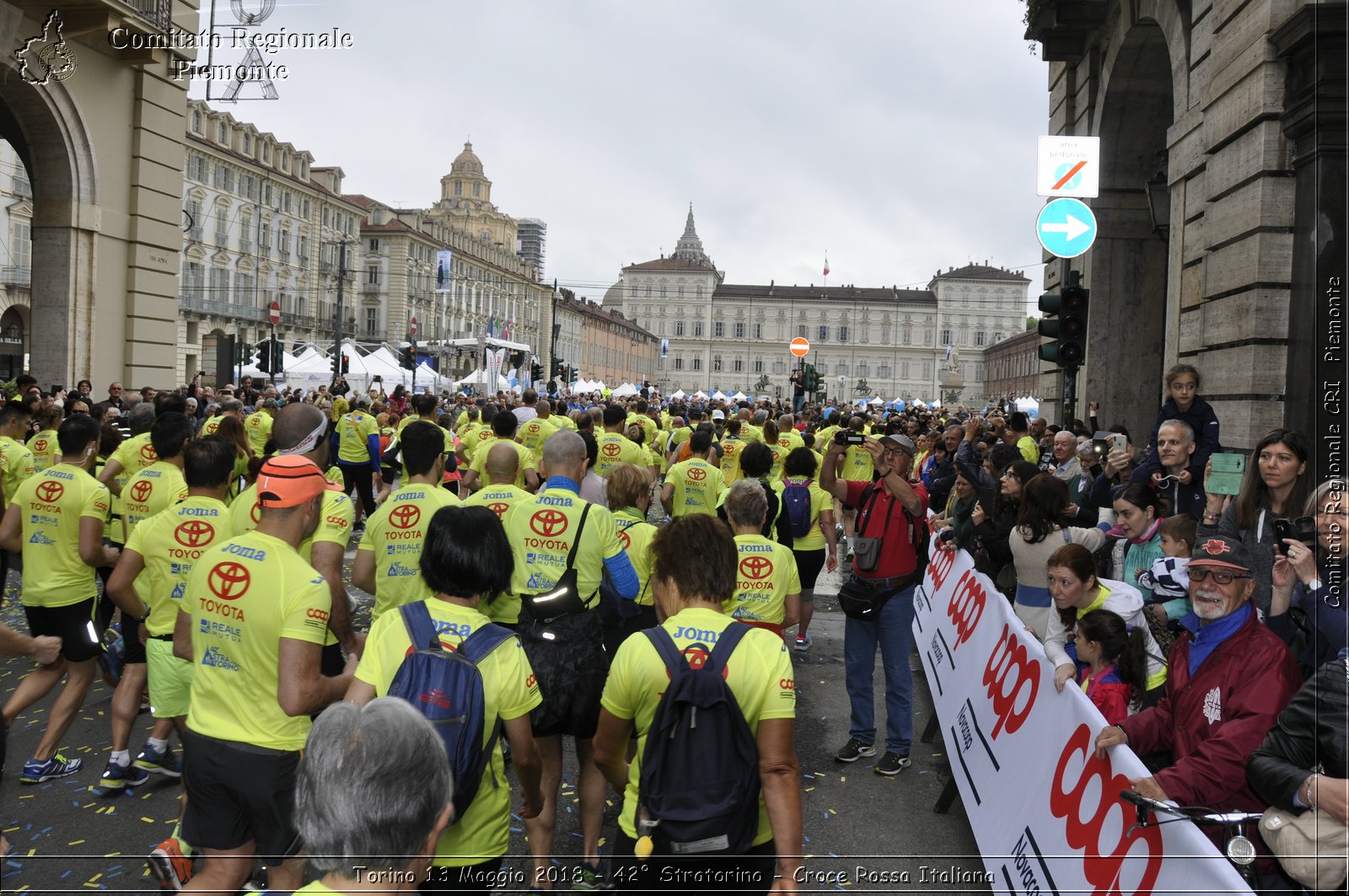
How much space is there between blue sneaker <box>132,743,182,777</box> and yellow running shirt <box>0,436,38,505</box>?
3.31 m

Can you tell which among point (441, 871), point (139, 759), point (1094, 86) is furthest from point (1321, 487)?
point (1094, 86)

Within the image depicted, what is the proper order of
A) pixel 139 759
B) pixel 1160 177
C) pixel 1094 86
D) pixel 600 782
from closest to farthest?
1. pixel 600 782
2. pixel 139 759
3. pixel 1160 177
4. pixel 1094 86

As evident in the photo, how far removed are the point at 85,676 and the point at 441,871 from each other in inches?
153

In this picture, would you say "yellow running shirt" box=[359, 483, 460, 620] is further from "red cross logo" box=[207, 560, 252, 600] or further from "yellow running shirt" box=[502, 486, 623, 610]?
"red cross logo" box=[207, 560, 252, 600]

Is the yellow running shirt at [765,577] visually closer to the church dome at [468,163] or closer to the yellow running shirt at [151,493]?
the yellow running shirt at [151,493]

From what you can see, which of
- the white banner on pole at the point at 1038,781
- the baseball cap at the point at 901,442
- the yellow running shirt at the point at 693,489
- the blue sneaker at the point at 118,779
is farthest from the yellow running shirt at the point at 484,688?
the yellow running shirt at the point at 693,489

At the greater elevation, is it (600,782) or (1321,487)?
(1321,487)

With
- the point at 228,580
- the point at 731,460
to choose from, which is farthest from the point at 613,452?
the point at 228,580

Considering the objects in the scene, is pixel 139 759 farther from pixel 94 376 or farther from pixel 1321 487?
pixel 94 376

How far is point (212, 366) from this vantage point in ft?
212

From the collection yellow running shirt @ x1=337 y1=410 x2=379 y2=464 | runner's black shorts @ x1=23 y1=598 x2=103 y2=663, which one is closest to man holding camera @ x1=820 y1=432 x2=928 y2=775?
runner's black shorts @ x1=23 y1=598 x2=103 y2=663

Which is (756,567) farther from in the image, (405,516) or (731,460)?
(731,460)

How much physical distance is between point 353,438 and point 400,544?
8.82 metres

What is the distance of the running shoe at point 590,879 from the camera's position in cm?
470
